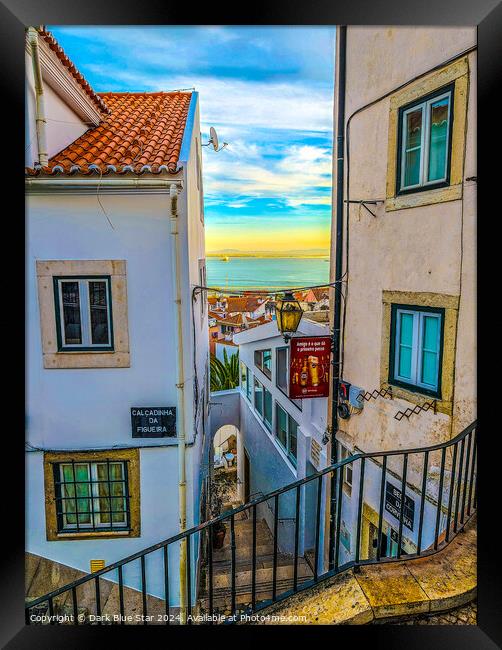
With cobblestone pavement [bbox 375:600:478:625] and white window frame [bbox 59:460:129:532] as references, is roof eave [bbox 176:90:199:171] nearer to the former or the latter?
white window frame [bbox 59:460:129:532]

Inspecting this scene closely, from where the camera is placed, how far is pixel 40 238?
8.49ft

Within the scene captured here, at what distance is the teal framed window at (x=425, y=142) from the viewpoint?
7.45 feet

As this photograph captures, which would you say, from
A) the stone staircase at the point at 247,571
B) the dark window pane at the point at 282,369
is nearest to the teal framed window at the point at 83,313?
the stone staircase at the point at 247,571

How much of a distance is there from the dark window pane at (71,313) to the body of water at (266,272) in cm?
116

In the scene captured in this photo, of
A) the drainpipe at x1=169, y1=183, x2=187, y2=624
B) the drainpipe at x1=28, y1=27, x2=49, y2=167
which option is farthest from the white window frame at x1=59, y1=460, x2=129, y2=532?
the drainpipe at x1=28, y1=27, x2=49, y2=167

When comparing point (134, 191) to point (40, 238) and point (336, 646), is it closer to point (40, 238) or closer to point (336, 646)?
point (40, 238)

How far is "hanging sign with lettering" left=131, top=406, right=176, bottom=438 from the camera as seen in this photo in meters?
2.82

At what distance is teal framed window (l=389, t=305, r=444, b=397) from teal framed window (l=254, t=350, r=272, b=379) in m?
2.79

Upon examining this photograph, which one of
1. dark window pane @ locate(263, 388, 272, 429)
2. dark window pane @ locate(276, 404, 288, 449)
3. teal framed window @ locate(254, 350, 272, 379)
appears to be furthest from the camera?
dark window pane @ locate(263, 388, 272, 429)

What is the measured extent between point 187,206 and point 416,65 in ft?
6.09

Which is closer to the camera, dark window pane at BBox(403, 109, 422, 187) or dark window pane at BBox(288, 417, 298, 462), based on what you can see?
dark window pane at BBox(403, 109, 422, 187)

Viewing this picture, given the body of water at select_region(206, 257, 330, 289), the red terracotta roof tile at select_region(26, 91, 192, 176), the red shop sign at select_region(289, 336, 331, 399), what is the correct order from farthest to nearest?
the red shop sign at select_region(289, 336, 331, 399) → the body of water at select_region(206, 257, 330, 289) → the red terracotta roof tile at select_region(26, 91, 192, 176)

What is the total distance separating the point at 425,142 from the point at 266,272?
56.8 inches

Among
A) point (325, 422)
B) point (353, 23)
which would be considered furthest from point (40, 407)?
point (353, 23)
